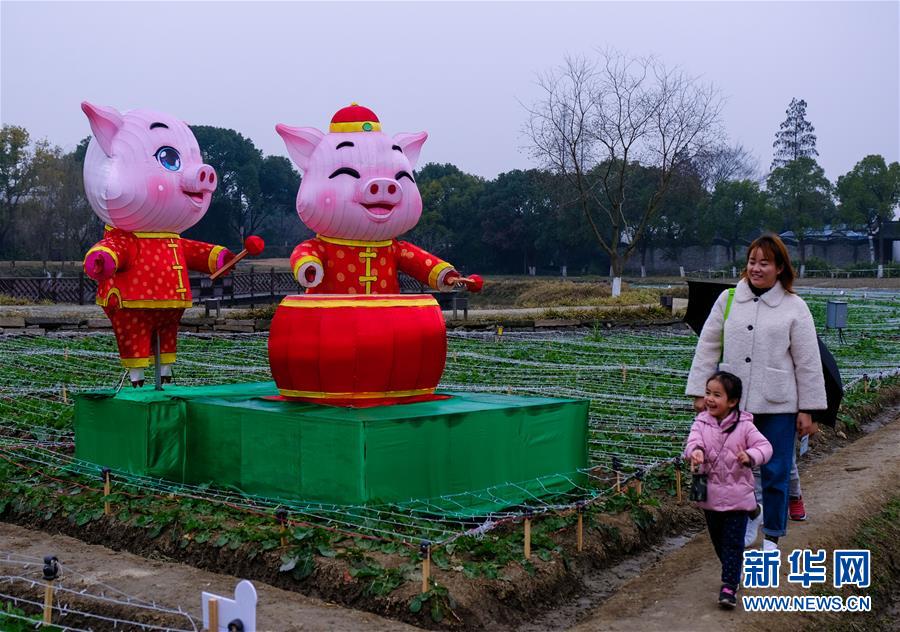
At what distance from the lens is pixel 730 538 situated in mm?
4945

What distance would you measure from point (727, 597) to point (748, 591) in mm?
270

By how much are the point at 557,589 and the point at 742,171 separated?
6914 cm

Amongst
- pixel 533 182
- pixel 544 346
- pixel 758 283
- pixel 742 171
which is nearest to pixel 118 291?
pixel 758 283

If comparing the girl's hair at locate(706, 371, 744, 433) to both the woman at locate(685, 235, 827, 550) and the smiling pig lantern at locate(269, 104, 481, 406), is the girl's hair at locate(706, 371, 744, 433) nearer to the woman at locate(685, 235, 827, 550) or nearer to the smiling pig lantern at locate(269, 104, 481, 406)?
the woman at locate(685, 235, 827, 550)

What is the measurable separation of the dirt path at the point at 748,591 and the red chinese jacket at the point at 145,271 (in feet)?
15.2

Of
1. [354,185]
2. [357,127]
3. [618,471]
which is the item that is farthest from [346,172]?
[618,471]

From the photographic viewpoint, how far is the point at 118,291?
27.5 ft

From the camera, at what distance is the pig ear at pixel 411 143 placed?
8391 mm

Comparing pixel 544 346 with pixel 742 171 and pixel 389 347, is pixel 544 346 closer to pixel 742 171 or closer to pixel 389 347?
pixel 389 347

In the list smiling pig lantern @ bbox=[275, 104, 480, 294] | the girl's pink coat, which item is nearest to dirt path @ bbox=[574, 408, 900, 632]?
the girl's pink coat

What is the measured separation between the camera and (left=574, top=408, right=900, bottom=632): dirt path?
195 inches

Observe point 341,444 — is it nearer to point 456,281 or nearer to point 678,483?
point 456,281

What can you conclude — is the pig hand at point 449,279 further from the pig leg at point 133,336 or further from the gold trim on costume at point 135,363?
the gold trim on costume at point 135,363

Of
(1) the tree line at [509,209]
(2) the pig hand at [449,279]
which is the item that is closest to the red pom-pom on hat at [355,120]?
(2) the pig hand at [449,279]
